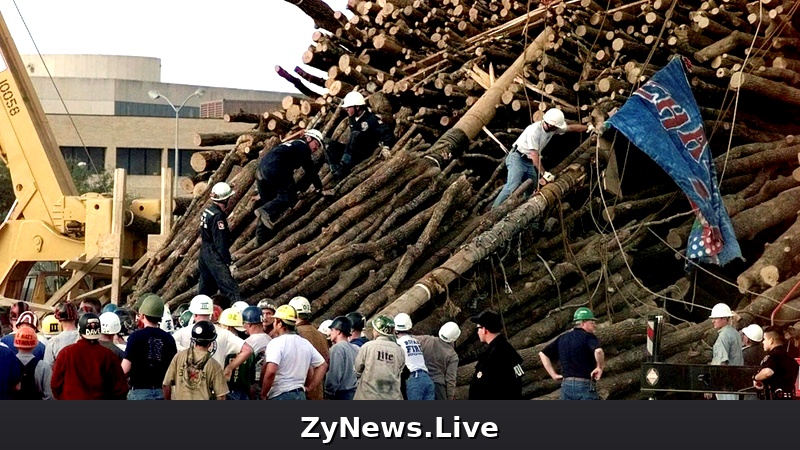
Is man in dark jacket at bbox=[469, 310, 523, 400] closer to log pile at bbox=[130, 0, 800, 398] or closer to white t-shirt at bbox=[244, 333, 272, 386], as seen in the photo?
white t-shirt at bbox=[244, 333, 272, 386]

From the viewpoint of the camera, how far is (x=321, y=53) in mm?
26469

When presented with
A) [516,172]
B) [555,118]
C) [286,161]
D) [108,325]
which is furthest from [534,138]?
[108,325]

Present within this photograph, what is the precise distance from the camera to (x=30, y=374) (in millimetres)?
14250

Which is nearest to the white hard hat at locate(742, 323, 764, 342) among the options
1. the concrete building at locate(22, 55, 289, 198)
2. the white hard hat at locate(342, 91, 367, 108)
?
the white hard hat at locate(342, 91, 367, 108)

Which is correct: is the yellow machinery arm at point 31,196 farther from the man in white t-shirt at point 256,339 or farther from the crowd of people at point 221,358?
the man in white t-shirt at point 256,339

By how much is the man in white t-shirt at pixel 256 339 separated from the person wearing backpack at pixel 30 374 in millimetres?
1805

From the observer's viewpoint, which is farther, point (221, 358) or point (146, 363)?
point (221, 358)

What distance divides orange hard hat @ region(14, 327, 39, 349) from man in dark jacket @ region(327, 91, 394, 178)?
8.04 meters

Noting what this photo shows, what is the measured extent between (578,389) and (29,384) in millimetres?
5102

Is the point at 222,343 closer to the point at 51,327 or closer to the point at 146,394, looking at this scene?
the point at 146,394

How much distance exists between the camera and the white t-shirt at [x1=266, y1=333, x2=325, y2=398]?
1452cm

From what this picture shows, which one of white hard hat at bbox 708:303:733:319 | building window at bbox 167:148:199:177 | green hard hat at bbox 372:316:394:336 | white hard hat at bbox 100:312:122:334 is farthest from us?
building window at bbox 167:148:199:177

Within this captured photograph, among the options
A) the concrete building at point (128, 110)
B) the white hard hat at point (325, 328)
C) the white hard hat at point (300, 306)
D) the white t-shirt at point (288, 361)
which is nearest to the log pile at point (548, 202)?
the white hard hat at point (325, 328)

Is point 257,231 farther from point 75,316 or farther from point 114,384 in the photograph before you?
point 114,384
